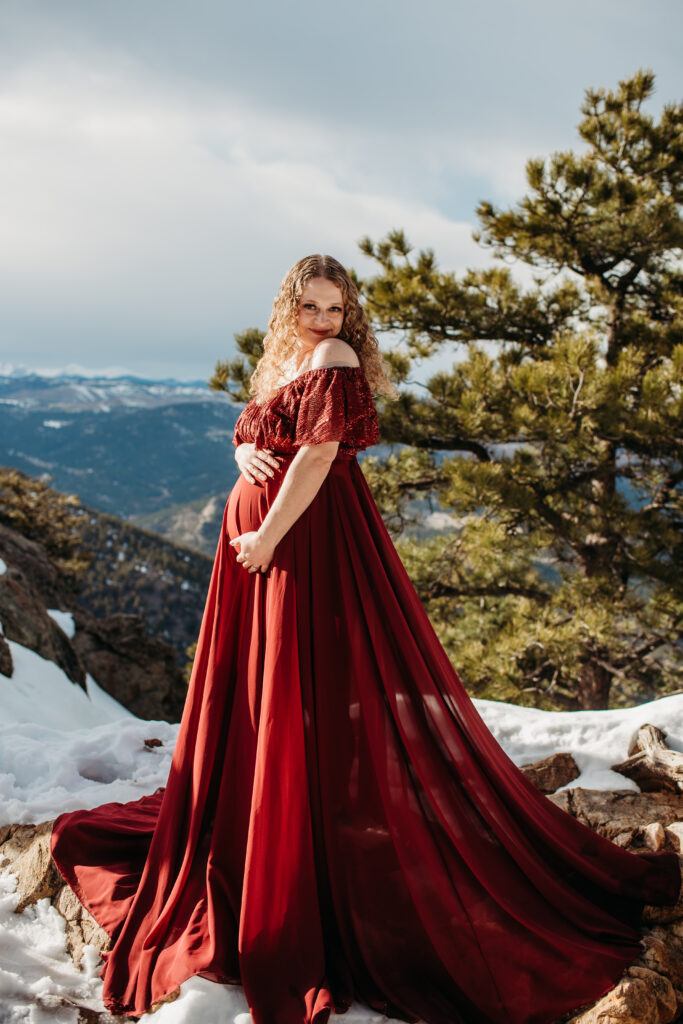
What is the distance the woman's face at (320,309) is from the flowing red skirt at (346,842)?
13.8 inches

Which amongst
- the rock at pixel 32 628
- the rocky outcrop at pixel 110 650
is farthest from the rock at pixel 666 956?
the rocky outcrop at pixel 110 650

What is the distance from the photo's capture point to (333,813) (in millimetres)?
1530

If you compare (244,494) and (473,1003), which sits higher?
(244,494)

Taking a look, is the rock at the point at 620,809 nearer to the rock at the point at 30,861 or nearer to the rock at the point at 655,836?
the rock at the point at 655,836

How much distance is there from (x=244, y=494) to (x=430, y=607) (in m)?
4.97

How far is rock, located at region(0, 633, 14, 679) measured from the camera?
3.37 m

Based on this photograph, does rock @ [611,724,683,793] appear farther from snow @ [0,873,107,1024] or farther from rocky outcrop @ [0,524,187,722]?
rocky outcrop @ [0,524,187,722]

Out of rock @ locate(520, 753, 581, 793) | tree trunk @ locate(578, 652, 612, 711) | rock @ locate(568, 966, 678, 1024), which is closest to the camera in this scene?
rock @ locate(568, 966, 678, 1024)

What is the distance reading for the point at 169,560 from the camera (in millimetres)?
57375

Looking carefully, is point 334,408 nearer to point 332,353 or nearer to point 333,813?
point 332,353

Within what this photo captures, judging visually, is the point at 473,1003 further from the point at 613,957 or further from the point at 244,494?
the point at 244,494

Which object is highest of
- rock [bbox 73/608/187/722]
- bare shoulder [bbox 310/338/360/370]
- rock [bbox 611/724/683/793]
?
bare shoulder [bbox 310/338/360/370]

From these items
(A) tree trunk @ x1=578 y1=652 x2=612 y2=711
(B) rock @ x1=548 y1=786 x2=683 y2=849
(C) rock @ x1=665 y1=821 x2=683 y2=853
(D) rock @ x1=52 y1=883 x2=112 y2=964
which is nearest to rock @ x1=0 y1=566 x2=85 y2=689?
(D) rock @ x1=52 y1=883 x2=112 y2=964

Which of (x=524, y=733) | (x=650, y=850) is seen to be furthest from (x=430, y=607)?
(x=650, y=850)
